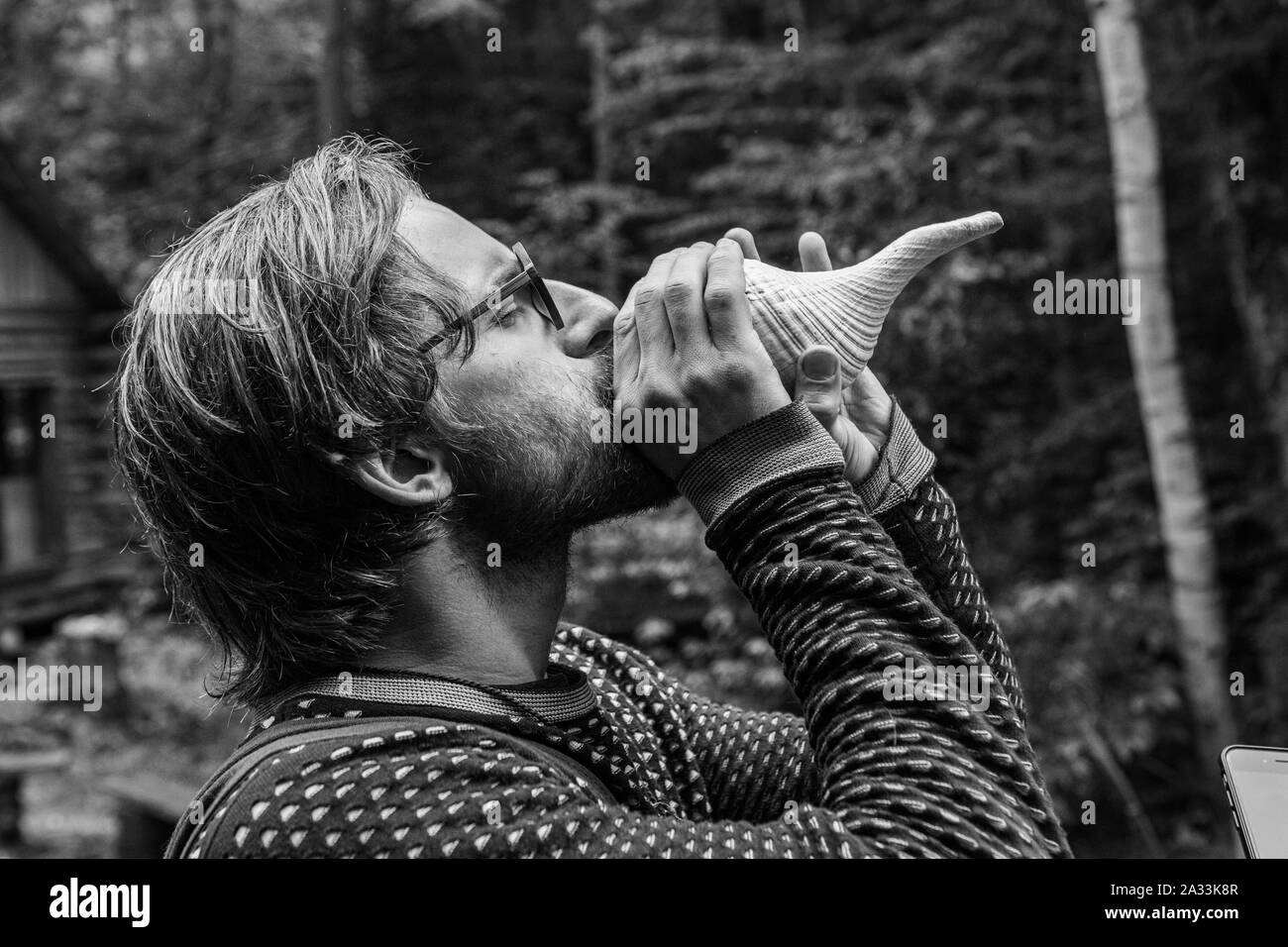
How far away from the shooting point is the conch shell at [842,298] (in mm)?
1296

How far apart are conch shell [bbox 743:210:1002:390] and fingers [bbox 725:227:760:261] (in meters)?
0.04

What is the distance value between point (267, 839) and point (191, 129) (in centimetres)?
Answer: 1499

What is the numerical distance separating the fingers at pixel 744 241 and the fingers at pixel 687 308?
0.17m

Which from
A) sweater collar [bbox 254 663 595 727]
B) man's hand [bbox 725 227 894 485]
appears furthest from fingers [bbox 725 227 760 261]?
sweater collar [bbox 254 663 595 727]

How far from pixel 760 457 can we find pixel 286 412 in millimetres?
493

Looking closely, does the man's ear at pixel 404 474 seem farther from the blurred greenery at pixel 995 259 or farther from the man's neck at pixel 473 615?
the blurred greenery at pixel 995 259

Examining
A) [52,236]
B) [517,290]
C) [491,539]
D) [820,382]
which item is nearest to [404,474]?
[491,539]

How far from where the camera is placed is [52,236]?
11102 millimetres

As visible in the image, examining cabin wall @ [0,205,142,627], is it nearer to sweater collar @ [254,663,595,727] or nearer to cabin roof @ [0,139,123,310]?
cabin roof @ [0,139,123,310]
